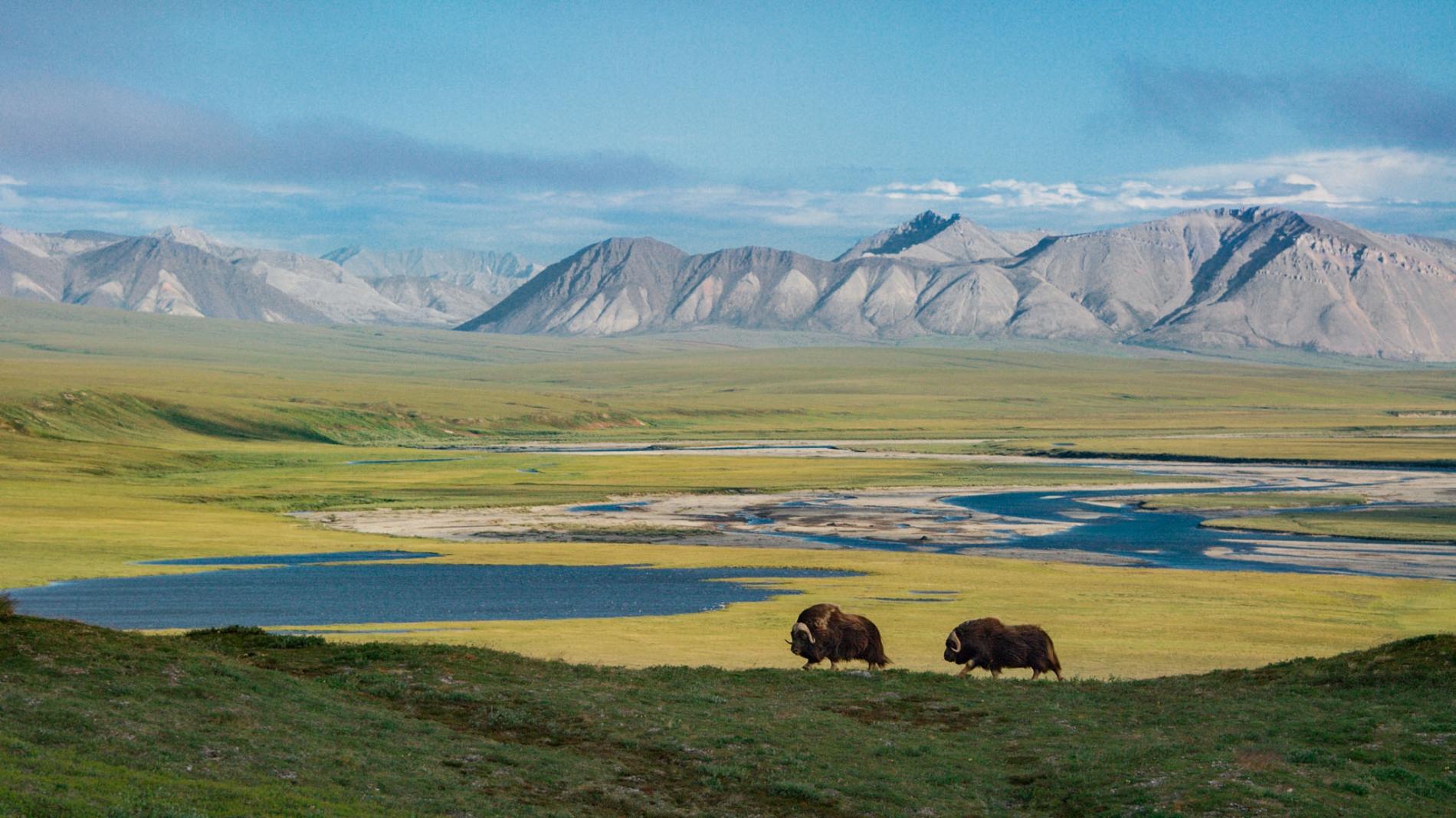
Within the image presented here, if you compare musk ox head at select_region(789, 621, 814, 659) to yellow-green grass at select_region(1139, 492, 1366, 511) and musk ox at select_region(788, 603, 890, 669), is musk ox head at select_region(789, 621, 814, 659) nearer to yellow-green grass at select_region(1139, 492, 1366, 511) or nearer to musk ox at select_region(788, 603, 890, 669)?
musk ox at select_region(788, 603, 890, 669)

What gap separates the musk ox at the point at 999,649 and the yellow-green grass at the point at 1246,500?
63006mm

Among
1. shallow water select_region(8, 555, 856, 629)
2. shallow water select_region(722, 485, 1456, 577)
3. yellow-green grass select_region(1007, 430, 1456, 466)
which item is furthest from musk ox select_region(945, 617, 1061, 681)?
yellow-green grass select_region(1007, 430, 1456, 466)

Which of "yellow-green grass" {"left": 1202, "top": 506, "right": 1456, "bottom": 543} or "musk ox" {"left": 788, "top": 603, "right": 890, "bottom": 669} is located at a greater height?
"musk ox" {"left": 788, "top": 603, "right": 890, "bottom": 669}

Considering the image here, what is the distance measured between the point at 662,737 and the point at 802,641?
832 centimetres

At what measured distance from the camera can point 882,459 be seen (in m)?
130

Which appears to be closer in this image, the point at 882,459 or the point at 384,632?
the point at 384,632

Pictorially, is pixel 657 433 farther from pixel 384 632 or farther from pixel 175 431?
pixel 384 632

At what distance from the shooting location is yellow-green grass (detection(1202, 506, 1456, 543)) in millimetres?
72188

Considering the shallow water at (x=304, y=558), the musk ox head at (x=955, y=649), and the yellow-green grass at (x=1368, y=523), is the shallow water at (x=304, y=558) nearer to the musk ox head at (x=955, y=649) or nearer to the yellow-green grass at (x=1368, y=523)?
the musk ox head at (x=955, y=649)

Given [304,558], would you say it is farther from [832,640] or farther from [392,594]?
[832,640]

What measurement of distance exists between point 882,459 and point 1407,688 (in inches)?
4215

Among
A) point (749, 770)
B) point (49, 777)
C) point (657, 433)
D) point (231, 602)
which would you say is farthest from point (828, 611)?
point (657, 433)

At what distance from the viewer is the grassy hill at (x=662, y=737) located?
51.7 ft

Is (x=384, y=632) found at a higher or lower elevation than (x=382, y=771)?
lower
